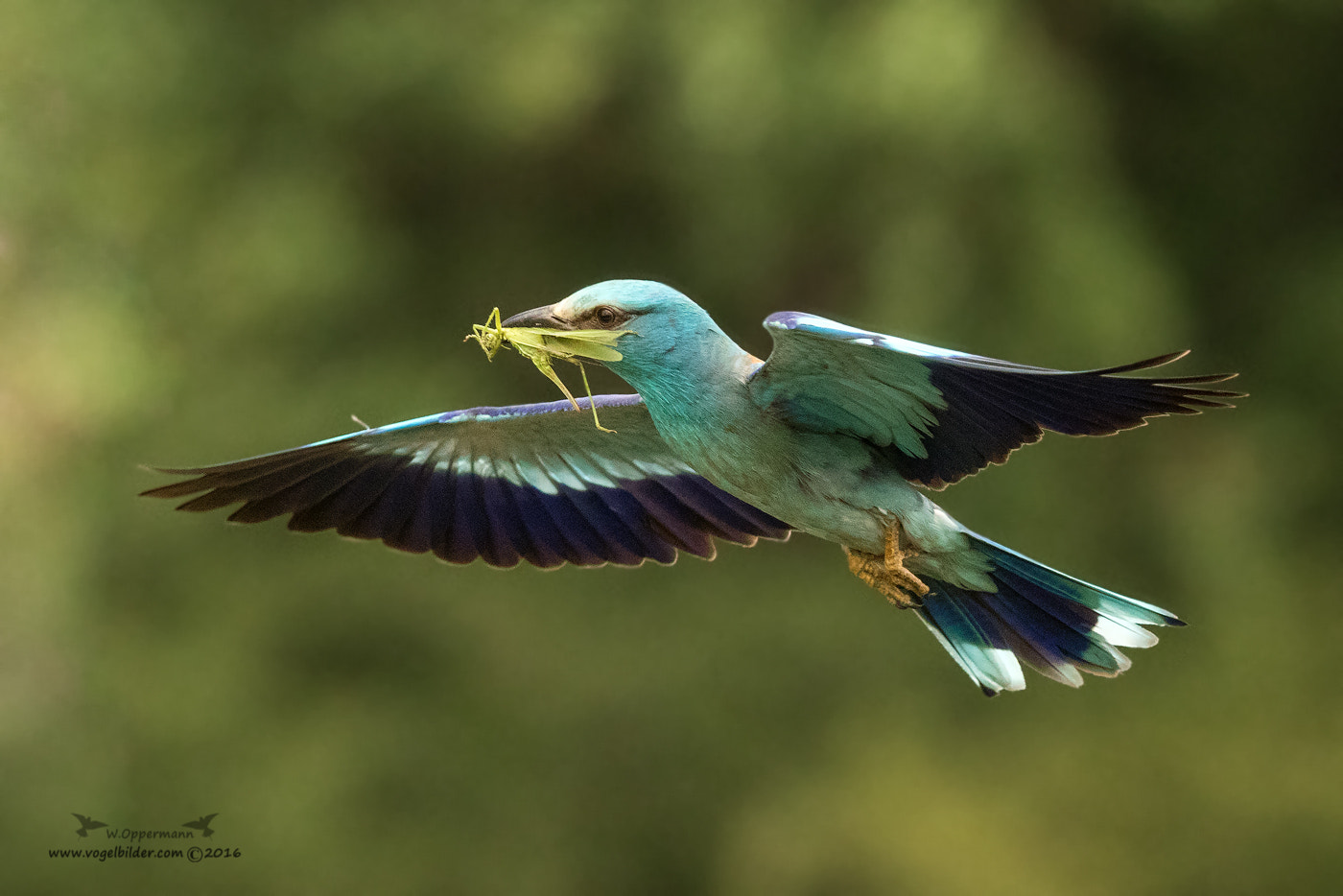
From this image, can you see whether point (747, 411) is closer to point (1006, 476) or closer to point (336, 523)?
point (336, 523)

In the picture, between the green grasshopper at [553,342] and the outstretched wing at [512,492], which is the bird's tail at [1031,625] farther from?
the green grasshopper at [553,342]

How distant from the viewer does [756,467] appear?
8.46ft

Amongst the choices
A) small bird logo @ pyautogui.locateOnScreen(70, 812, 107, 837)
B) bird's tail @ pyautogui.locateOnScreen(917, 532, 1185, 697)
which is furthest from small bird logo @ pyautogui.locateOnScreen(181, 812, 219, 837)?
bird's tail @ pyautogui.locateOnScreen(917, 532, 1185, 697)

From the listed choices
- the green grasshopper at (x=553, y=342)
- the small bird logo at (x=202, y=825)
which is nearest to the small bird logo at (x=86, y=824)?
the small bird logo at (x=202, y=825)

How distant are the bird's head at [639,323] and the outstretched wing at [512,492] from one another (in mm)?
626

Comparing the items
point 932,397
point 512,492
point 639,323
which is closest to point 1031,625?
point 932,397

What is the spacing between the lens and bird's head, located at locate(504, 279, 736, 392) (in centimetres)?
252

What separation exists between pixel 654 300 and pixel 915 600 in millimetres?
893

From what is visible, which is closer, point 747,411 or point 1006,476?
point 747,411

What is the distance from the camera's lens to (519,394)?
20.2 ft

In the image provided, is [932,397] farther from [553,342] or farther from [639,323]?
[553,342]

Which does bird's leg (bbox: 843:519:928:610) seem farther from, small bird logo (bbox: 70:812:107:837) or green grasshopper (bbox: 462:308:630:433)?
small bird logo (bbox: 70:812:107:837)

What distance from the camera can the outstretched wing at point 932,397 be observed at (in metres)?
2.35

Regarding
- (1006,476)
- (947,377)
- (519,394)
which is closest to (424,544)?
(947,377)
